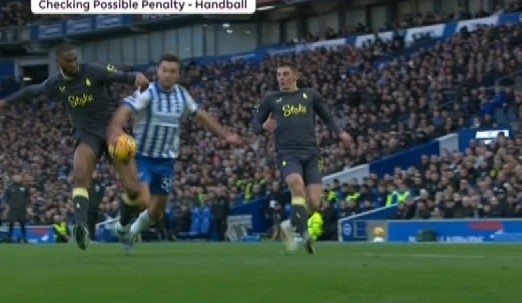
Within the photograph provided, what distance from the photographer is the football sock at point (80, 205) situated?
15.7 m

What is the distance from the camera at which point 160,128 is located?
1560cm

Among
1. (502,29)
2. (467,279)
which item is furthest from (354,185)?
(467,279)

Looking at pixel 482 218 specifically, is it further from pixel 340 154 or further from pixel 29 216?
pixel 29 216

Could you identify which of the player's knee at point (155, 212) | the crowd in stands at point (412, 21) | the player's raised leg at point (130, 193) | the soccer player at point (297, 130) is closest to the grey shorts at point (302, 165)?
the soccer player at point (297, 130)

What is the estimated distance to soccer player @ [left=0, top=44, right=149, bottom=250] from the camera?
15828 millimetres

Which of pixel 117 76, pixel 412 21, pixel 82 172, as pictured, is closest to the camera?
pixel 117 76

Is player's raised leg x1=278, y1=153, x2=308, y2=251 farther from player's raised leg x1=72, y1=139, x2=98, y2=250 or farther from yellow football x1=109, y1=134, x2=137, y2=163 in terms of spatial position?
player's raised leg x1=72, y1=139, x2=98, y2=250

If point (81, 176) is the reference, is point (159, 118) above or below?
above

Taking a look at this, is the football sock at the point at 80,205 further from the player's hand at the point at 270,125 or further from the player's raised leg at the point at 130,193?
the player's hand at the point at 270,125

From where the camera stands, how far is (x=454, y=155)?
32312 millimetres

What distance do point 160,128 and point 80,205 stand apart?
1370 millimetres

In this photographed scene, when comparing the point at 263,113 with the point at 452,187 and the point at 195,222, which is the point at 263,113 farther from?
the point at 195,222

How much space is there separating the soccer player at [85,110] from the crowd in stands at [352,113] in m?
15.3

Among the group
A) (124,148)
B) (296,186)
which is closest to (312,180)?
(296,186)
